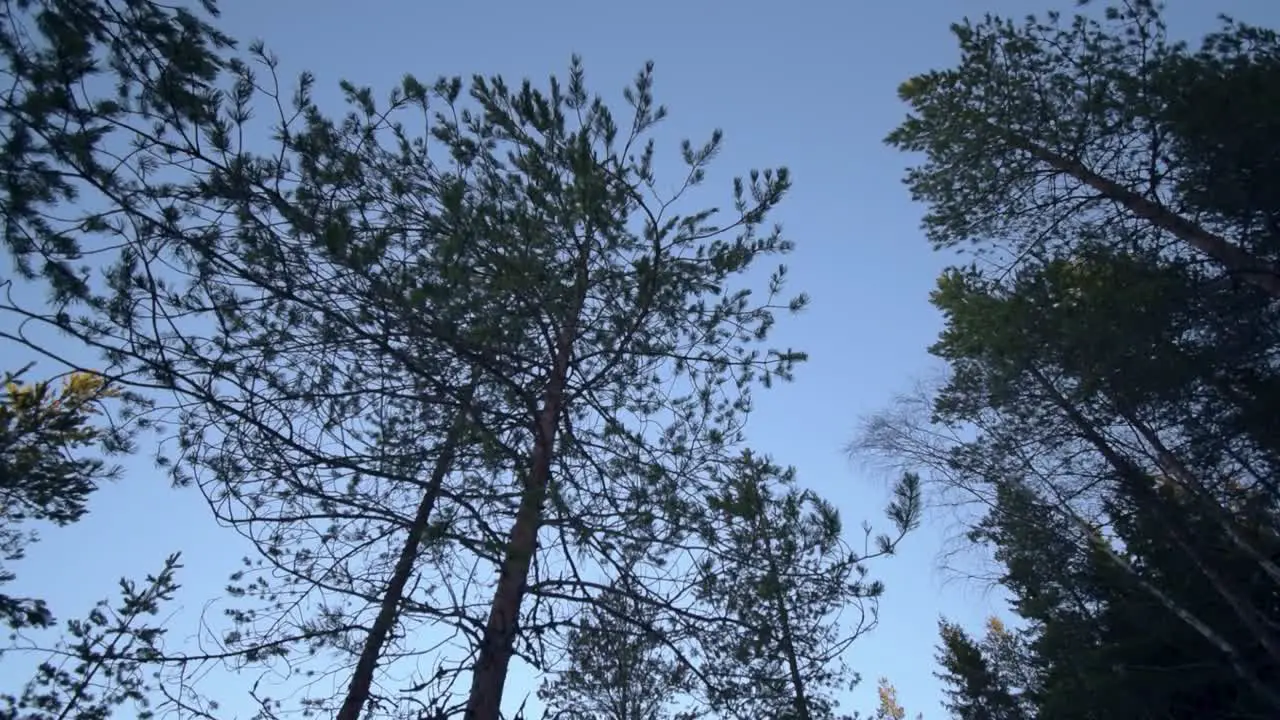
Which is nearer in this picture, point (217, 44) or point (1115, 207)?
point (217, 44)

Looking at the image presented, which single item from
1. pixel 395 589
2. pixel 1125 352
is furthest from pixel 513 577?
pixel 1125 352

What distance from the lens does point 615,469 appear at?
5.47 m

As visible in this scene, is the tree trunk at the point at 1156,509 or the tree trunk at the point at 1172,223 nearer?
the tree trunk at the point at 1172,223

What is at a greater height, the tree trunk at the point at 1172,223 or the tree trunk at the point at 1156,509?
the tree trunk at the point at 1172,223

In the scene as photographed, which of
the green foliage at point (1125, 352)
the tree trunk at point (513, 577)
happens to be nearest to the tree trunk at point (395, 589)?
the tree trunk at point (513, 577)

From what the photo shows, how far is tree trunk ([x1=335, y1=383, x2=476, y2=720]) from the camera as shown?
4.49m

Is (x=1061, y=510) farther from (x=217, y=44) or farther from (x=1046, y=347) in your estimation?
(x=217, y=44)

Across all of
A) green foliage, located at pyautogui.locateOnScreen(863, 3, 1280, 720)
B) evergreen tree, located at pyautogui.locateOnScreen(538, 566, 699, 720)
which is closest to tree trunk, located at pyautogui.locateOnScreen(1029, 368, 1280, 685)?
green foliage, located at pyautogui.locateOnScreen(863, 3, 1280, 720)

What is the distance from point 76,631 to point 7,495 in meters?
3.71

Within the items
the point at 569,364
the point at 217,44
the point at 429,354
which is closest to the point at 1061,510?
the point at 569,364

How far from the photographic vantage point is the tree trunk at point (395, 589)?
177 inches

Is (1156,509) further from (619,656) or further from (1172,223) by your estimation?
(619,656)

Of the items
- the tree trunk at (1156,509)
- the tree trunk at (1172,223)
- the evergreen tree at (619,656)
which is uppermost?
the tree trunk at (1172,223)

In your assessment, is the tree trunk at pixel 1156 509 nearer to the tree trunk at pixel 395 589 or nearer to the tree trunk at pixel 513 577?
the tree trunk at pixel 513 577
